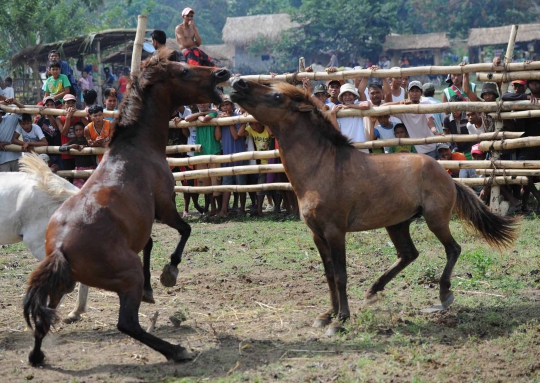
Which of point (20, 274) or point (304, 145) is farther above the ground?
point (304, 145)

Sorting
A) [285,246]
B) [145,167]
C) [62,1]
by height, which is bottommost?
[285,246]

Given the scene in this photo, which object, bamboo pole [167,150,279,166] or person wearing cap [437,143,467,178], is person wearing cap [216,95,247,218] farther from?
person wearing cap [437,143,467,178]

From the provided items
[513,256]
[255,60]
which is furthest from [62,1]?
[513,256]

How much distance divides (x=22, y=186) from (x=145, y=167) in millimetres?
1521

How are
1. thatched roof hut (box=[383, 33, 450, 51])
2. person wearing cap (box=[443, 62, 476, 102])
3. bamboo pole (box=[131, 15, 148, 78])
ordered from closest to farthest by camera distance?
bamboo pole (box=[131, 15, 148, 78]) < person wearing cap (box=[443, 62, 476, 102]) < thatched roof hut (box=[383, 33, 450, 51])

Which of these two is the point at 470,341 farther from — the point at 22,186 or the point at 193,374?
the point at 22,186

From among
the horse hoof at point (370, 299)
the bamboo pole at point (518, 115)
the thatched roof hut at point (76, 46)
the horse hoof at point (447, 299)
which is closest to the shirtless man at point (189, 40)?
the bamboo pole at point (518, 115)

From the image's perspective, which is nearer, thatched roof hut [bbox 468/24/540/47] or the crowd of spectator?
the crowd of spectator

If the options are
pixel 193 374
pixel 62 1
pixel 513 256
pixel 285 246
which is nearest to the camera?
pixel 193 374

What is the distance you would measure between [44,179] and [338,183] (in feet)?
8.70

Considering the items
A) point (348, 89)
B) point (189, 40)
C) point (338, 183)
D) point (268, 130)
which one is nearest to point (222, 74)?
point (338, 183)

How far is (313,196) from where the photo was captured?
5.91 m

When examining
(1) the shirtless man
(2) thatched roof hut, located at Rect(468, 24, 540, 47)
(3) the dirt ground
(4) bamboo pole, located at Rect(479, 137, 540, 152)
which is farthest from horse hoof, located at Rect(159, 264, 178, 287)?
(2) thatched roof hut, located at Rect(468, 24, 540, 47)

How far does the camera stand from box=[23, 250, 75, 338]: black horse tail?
4816 mm
